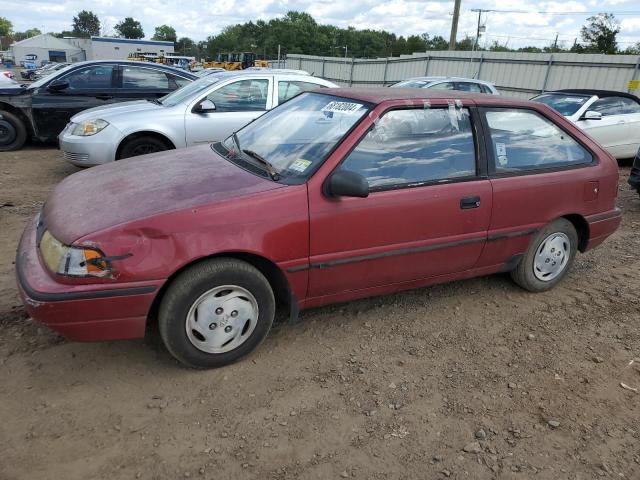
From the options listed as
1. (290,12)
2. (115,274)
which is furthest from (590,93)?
(290,12)

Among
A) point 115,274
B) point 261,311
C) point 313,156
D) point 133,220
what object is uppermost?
point 313,156

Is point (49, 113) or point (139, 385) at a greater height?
point (49, 113)

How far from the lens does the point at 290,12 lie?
4286 inches

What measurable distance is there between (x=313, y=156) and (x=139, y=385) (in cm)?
166

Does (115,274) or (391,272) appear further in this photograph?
(391,272)

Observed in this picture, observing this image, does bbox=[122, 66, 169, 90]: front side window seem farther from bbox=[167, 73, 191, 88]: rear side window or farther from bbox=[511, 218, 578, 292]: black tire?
bbox=[511, 218, 578, 292]: black tire

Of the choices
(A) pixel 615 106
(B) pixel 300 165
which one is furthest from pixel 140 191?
(A) pixel 615 106

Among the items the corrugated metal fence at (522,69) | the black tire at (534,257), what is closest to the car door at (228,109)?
the black tire at (534,257)

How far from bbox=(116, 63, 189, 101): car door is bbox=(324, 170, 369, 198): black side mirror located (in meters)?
6.91

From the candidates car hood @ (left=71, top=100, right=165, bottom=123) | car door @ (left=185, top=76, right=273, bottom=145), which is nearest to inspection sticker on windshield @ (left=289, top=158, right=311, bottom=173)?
car door @ (left=185, top=76, right=273, bottom=145)

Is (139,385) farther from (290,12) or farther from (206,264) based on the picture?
(290,12)

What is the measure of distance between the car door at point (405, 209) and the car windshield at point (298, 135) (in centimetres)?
17

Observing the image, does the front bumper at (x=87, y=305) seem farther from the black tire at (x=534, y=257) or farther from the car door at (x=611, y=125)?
the car door at (x=611, y=125)

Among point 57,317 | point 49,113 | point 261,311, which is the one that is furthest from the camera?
point 49,113
